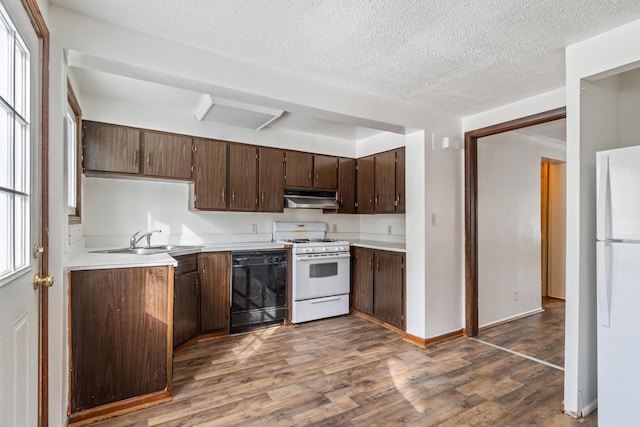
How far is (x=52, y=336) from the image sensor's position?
1.74m

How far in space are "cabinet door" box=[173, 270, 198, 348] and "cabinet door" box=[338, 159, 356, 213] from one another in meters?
2.13

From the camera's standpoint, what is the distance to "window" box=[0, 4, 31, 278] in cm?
118

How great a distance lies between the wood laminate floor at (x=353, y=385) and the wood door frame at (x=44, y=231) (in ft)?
2.04

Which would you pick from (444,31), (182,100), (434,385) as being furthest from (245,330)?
(444,31)

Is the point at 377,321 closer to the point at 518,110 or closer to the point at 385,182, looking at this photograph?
the point at 385,182

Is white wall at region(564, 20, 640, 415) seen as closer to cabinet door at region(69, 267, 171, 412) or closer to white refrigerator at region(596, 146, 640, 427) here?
white refrigerator at region(596, 146, 640, 427)

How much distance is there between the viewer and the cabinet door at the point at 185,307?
2.95 m

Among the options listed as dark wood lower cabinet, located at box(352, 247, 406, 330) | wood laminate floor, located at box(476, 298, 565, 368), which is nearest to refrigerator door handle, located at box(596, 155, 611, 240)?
wood laminate floor, located at box(476, 298, 565, 368)

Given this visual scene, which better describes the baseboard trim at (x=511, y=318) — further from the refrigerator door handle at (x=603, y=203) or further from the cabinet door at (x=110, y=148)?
the cabinet door at (x=110, y=148)

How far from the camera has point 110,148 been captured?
10.2 feet

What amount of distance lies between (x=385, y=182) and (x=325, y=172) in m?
0.82

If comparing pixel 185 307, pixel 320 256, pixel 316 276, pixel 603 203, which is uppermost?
pixel 603 203

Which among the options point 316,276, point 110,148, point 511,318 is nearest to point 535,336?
point 511,318

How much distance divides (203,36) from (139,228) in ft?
7.40
